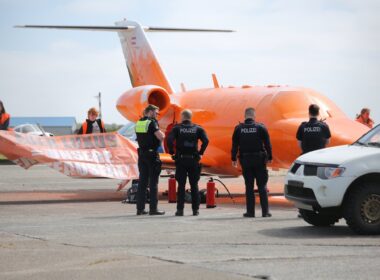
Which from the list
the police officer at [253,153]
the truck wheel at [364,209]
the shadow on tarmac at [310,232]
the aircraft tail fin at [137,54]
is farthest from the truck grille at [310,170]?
the aircraft tail fin at [137,54]

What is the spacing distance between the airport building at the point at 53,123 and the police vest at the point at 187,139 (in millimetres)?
118942

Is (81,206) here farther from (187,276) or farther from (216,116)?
(187,276)

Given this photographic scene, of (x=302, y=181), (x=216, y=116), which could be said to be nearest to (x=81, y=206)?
(x=216, y=116)

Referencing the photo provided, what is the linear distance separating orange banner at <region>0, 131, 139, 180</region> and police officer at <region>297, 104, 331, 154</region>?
6.31 meters

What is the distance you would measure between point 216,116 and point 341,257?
12446 millimetres

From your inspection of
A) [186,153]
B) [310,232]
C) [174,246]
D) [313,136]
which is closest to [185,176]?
[186,153]

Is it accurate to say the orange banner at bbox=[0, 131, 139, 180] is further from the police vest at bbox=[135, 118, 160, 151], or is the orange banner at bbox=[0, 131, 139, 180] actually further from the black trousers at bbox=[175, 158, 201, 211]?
the black trousers at bbox=[175, 158, 201, 211]

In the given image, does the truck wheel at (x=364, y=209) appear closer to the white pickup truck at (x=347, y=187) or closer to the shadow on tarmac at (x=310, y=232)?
the white pickup truck at (x=347, y=187)

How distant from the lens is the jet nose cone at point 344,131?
18844mm

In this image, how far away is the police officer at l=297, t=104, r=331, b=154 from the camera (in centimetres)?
1683

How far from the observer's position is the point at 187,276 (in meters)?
9.63

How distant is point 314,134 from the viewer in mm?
16844

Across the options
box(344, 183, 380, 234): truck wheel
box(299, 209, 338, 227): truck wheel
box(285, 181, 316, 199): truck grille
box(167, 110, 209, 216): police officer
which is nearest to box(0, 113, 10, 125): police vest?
box(167, 110, 209, 216): police officer

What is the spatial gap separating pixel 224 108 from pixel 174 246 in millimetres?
11188
